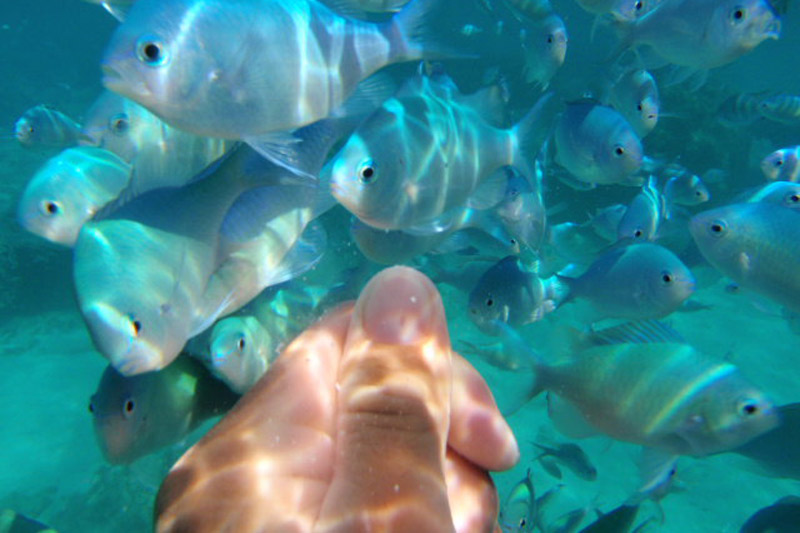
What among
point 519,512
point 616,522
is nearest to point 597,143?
point 616,522

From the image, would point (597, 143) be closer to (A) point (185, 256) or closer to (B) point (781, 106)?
(A) point (185, 256)

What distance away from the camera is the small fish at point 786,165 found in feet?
18.8

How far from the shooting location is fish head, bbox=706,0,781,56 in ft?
12.0

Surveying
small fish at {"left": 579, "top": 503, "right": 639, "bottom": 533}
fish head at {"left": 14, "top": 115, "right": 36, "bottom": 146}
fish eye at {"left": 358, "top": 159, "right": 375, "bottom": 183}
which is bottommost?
small fish at {"left": 579, "top": 503, "right": 639, "bottom": 533}

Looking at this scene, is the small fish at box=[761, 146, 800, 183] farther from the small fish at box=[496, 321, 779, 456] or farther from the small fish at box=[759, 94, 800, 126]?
the small fish at box=[496, 321, 779, 456]

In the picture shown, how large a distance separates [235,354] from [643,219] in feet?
14.4

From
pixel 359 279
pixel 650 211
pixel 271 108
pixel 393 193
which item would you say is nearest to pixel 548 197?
pixel 650 211

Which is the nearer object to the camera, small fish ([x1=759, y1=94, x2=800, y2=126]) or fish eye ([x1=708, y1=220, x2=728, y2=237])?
fish eye ([x1=708, y1=220, x2=728, y2=237])

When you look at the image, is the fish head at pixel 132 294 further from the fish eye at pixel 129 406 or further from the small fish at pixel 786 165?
the small fish at pixel 786 165

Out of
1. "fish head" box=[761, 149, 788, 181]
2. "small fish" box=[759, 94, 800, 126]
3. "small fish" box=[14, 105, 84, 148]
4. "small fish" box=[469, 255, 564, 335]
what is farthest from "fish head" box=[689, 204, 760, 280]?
"small fish" box=[14, 105, 84, 148]

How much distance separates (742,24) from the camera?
12.1 ft

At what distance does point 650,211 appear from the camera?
4789 millimetres

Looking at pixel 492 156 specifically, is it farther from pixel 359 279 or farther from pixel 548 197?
pixel 548 197

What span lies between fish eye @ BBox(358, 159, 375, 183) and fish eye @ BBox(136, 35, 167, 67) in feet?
3.34
